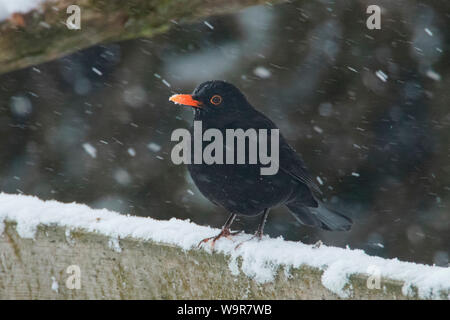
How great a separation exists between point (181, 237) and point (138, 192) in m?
2.40

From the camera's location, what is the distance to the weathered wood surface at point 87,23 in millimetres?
3172

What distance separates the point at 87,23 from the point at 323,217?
1.59m

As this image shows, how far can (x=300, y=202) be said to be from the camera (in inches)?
129

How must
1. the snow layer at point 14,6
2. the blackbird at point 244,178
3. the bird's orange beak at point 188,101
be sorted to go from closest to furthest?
the blackbird at point 244,178, the bird's orange beak at point 188,101, the snow layer at point 14,6

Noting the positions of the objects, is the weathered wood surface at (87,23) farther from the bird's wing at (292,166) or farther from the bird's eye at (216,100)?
the bird's wing at (292,166)

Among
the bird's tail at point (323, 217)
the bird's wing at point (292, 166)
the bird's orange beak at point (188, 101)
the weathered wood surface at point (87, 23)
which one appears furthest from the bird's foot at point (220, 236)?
the weathered wood surface at point (87, 23)

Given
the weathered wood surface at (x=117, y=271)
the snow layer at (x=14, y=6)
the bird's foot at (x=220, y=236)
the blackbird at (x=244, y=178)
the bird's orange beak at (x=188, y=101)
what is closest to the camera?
the weathered wood surface at (x=117, y=271)

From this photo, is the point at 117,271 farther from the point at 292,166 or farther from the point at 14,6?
the point at 14,6

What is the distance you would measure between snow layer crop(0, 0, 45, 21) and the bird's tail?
5.59 feet

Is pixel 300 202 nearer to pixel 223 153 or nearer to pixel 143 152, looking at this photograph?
pixel 223 153

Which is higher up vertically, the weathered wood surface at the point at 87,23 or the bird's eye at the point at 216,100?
the weathered wood surface at the point at 87,23

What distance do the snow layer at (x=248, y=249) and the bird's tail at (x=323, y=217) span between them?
0.57 metres

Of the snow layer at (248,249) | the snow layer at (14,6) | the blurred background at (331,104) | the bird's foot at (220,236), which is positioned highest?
the snow layer at (14,6)
